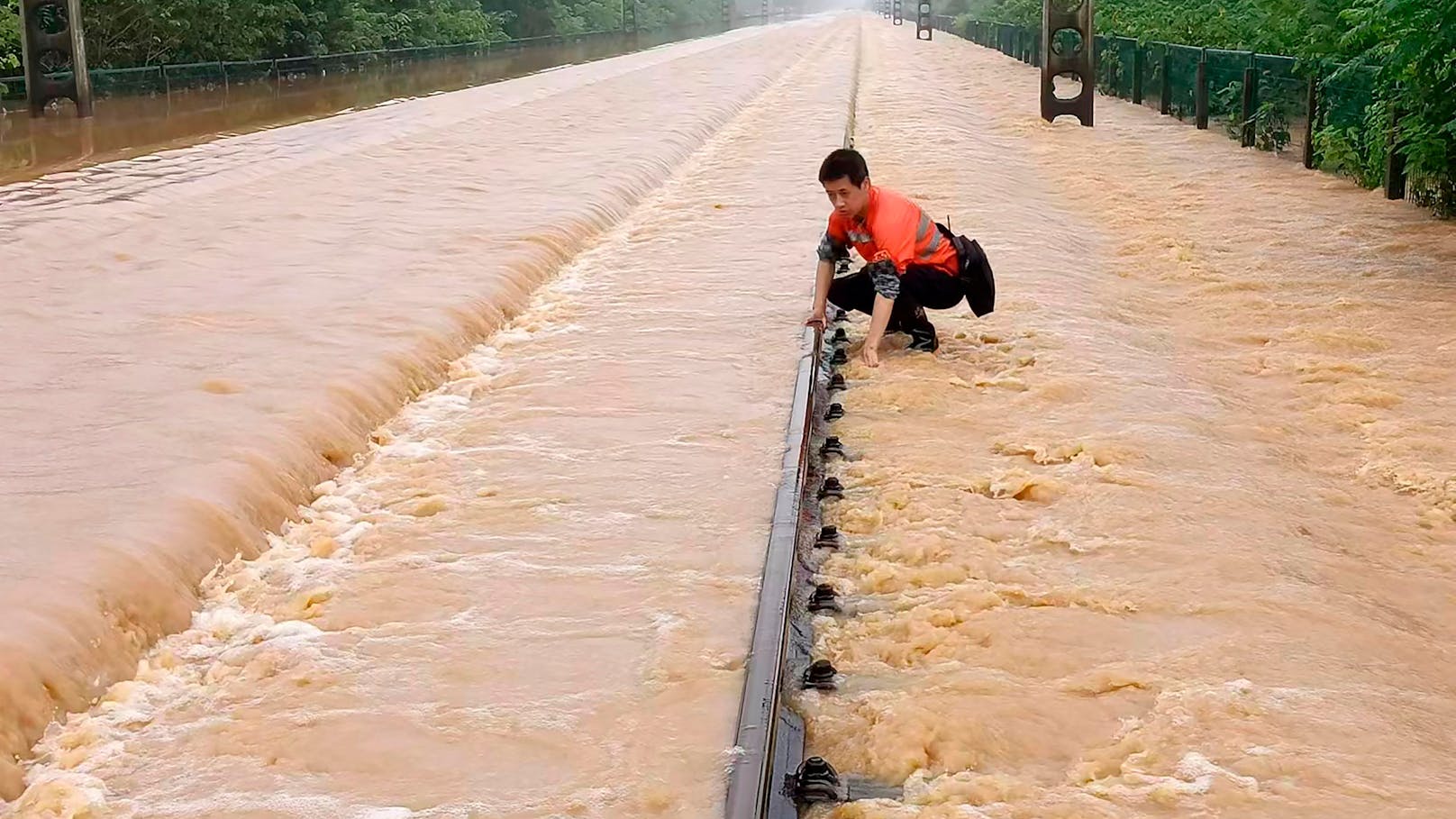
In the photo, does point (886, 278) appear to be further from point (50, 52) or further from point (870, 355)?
point (50, 52)

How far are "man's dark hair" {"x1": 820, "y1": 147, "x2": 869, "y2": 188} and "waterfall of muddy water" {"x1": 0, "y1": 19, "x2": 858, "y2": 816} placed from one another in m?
A: 1.06

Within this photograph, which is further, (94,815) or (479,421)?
(479,421)

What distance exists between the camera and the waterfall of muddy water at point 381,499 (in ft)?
13.4

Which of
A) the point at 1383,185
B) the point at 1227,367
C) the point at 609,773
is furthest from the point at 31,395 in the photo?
the point at 1383,185

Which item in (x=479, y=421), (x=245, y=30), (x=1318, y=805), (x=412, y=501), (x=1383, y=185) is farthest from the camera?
(x=245, y=30)

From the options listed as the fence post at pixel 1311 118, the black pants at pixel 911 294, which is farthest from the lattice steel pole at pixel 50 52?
the black pants at pixel 911 294

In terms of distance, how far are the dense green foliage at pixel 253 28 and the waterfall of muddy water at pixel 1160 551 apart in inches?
898

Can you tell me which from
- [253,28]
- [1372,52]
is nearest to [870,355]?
[1372,52]

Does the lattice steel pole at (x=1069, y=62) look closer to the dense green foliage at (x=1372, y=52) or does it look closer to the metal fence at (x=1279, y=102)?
the metal fence at (x=1279, y=102)

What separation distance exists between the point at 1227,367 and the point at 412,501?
423 cm

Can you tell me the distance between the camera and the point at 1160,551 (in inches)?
206

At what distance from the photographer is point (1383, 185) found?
1376cm

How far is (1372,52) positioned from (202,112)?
69.8 ft

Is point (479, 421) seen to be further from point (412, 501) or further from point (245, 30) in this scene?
point (245, 30)
